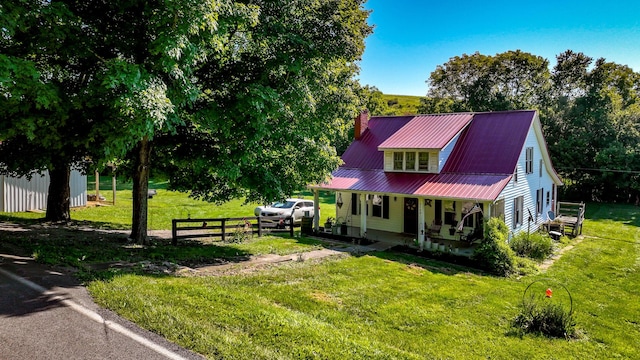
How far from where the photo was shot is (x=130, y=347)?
18.4 ft

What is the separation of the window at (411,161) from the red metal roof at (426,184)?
0.46m

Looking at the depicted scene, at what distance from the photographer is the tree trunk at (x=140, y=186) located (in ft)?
42.8

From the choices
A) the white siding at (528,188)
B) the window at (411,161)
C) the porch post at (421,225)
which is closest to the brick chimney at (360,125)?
the window at (411,161)

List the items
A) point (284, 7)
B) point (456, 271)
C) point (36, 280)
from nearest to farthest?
point (36, 280), point (284, 7), point (456, 271)

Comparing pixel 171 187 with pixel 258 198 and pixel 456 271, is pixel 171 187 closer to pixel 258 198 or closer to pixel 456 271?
pixel 258 198

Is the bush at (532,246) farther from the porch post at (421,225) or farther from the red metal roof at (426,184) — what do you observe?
the porch post at (421,225)

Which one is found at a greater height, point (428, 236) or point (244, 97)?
point (244, 97)

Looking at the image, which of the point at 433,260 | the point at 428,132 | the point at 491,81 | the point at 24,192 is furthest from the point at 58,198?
the point at 491,81

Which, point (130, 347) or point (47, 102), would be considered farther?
point (47, 102)

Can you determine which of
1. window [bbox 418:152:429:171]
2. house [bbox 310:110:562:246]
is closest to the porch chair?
house [bbox 310:110:562:246]

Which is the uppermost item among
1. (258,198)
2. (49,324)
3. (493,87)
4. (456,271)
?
(493,87)

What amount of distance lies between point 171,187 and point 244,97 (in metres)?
7.29

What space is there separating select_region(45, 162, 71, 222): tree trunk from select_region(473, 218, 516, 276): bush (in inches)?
708

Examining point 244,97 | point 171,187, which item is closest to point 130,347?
point 244,97
